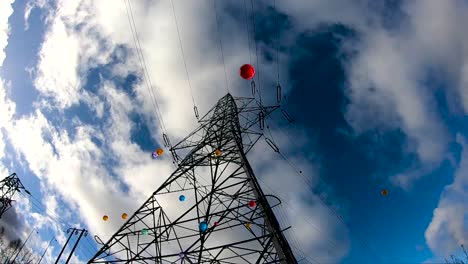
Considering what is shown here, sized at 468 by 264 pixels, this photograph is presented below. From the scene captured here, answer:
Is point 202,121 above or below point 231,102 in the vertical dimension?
below

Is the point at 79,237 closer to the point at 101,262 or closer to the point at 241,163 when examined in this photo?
the point at 101,262

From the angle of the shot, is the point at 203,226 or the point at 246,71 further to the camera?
the point at 246,71

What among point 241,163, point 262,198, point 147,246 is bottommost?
point 147,246

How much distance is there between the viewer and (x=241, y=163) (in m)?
9.70

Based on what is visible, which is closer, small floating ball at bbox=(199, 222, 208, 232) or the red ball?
small floating ball at bbox=(199, 222, 208, 232)

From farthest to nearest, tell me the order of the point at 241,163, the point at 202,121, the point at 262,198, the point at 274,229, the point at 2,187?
the point at 2,187 < the point at 202,121 < the point at 241,163 < the point at 262,198 < the point at 274,229

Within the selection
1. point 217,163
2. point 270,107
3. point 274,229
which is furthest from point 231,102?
point 274,229

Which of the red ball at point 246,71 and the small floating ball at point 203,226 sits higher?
the red ball at point 246,71

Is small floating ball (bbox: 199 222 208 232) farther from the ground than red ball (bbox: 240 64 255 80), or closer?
closer

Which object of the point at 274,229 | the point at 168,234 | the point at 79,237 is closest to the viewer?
the point at 274,229

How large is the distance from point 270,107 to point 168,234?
24.5 ft

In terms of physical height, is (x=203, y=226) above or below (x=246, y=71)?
below

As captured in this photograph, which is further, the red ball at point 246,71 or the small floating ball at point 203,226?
the red ball at point 246,71

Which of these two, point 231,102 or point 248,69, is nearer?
point 248,69
